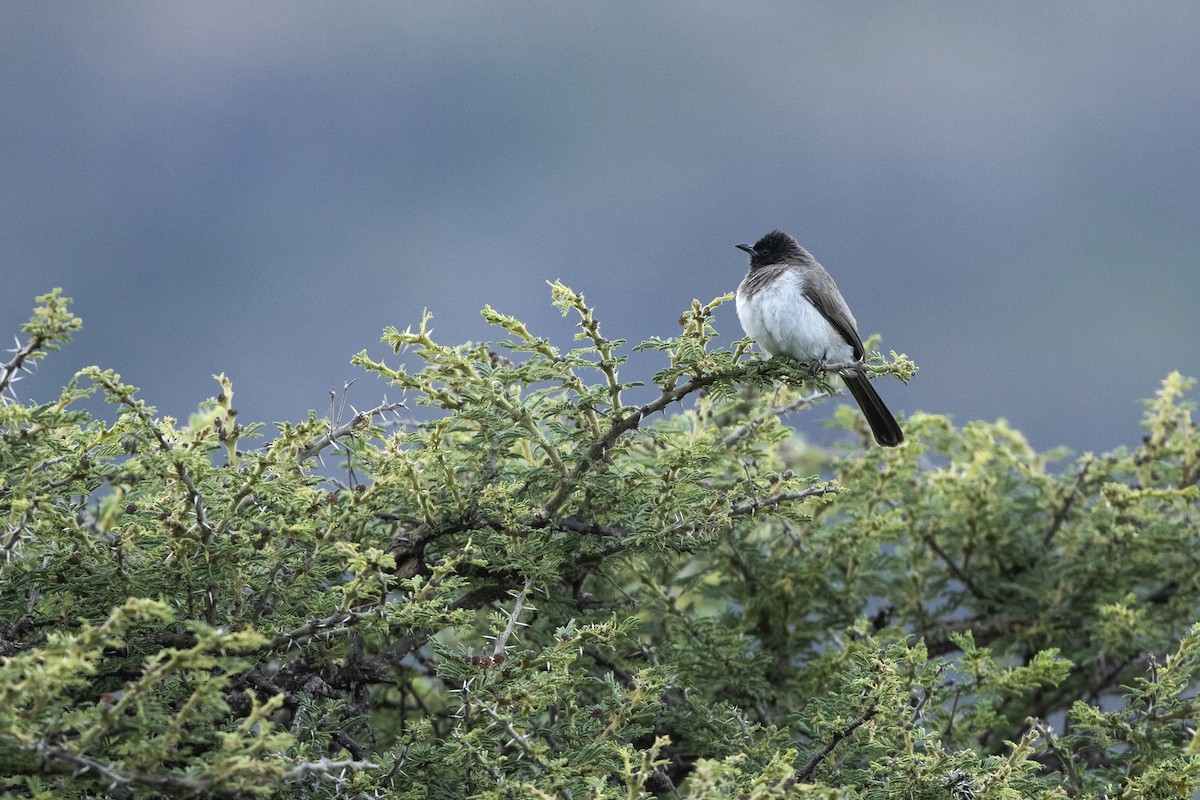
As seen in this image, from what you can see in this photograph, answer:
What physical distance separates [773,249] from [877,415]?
1671 mm

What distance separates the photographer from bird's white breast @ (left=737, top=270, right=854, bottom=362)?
721 cm

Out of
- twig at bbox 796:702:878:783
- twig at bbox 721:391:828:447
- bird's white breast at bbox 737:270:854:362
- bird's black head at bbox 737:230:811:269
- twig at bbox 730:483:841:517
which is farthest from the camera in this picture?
bird's black head at bbox 737:230:811:269

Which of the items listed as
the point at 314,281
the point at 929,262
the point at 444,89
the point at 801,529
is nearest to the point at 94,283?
the point at 314,281

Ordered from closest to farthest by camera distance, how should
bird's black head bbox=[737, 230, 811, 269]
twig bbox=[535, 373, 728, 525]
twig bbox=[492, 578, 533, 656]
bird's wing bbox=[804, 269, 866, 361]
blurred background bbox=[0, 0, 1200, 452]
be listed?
twig bbox=[492, 578, 533, 656] < twig bbox=[535, 373, 728, 525] < bird's wing bbox=[804, 269, 866, 361] < bird's black head bbox=[737, 230, 811, 269] < blurred background bbox=[0, 0, 1200, 452]

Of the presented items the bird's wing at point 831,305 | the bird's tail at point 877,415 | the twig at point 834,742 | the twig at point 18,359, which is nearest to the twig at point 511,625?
the twig at point 834,742

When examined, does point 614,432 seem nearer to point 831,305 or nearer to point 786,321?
point 786,321

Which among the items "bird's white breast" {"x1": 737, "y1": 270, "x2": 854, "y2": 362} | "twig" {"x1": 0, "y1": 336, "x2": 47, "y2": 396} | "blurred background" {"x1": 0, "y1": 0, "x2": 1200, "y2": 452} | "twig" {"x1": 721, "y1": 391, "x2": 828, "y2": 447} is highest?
"blurred background" {"x1": 0, "y1": 0, "x2": 1200, "y2": 452}

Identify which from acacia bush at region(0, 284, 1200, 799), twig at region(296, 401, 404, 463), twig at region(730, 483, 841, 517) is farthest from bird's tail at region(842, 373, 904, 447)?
twig at region(296, 401, 404, 463)

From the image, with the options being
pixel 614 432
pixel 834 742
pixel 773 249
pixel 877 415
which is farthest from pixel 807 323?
pixel 834 742

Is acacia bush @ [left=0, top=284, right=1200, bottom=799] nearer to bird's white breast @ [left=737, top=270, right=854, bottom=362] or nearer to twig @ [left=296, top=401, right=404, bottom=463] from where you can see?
twig @ [left=296, top=401, right=404, bottom=463]

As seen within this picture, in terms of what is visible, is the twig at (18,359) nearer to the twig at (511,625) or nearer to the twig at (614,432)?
the twig at (511,625)

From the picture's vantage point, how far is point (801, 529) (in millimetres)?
7043

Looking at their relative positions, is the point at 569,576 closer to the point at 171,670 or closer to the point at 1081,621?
the point at 171,670

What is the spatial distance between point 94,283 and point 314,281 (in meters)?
18.2
